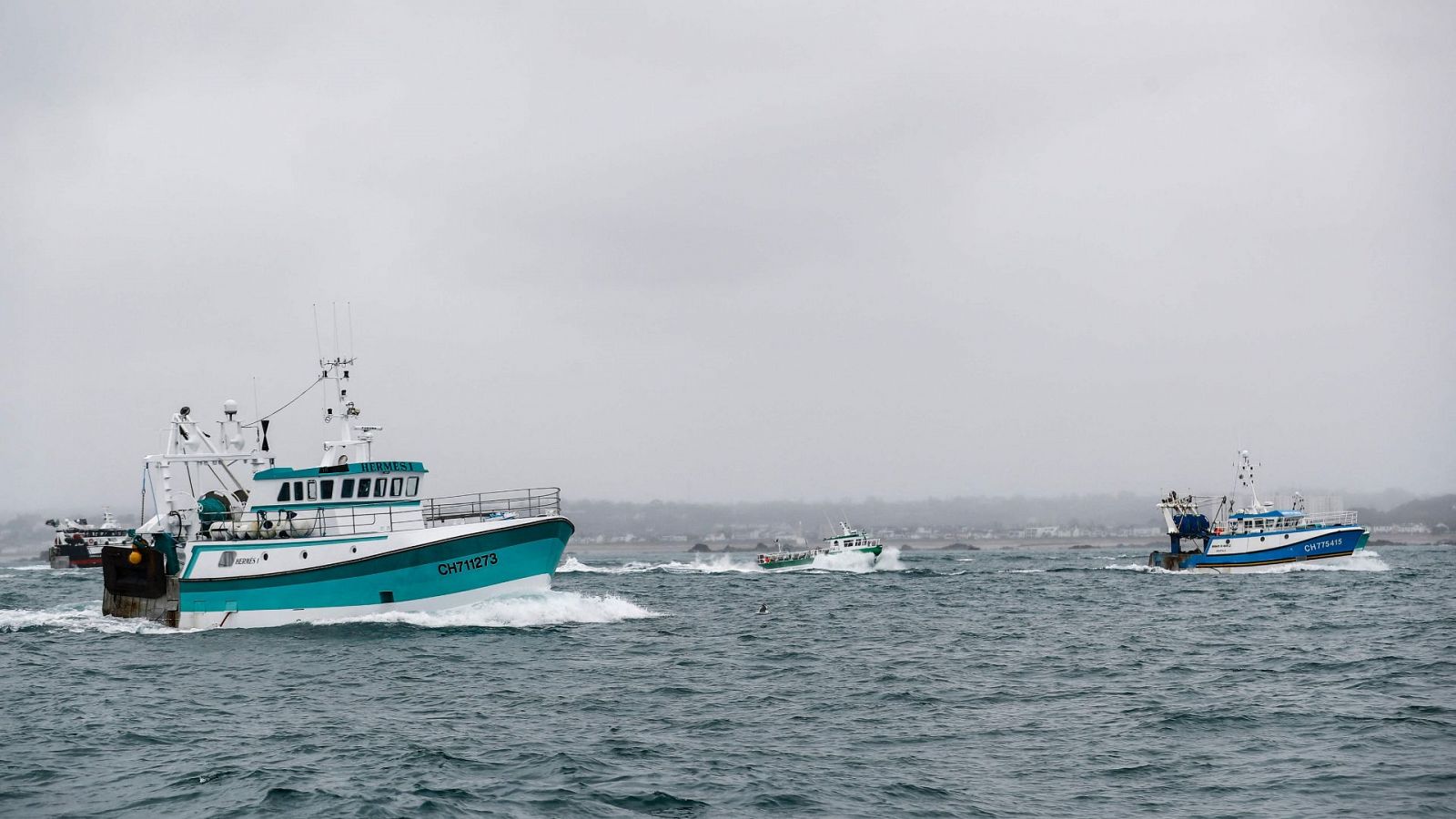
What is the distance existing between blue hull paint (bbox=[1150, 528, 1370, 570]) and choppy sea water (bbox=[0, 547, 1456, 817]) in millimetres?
41398

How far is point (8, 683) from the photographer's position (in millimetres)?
29375

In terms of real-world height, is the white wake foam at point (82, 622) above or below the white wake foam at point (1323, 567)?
above

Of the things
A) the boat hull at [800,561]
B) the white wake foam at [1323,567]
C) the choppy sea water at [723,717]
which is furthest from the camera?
the boat hull at [800,561]

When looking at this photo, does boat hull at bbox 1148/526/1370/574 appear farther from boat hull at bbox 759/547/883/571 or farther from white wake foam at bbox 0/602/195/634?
white wake foam at bbox 0/602/195/634

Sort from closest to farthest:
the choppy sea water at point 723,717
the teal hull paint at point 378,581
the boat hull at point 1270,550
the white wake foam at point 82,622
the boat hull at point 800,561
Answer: the choppy sea water at point 723,717
the teal hull paint at point 378,581
the white wake foam at point 82,622
the boat hull at point 1270,550
the boat hull at point 800,561

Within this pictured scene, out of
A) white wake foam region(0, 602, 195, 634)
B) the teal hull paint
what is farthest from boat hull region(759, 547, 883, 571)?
the teal hull paint

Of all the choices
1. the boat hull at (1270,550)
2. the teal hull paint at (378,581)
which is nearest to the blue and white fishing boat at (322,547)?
the teal hull paint at (378,581)

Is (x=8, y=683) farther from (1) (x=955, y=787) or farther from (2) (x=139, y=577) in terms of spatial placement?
(1) (x=955, y=787)

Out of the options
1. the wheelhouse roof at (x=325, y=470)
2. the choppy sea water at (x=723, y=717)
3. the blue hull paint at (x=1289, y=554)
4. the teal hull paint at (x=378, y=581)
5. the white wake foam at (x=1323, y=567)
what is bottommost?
the white wake foam at (x=1323, y=567)

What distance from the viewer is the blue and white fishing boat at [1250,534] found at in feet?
283

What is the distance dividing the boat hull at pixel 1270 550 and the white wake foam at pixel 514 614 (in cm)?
5990

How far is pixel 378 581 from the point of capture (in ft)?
133

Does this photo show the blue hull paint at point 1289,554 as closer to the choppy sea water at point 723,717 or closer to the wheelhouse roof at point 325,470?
the choppy sea water at point 723,717

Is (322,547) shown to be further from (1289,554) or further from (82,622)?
(1289,554)
